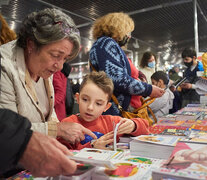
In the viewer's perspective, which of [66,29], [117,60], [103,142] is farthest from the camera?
[117,60]

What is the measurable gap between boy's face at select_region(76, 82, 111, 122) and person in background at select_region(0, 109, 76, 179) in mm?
804

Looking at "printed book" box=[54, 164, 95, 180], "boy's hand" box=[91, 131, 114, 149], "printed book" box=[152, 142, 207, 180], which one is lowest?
"boy's hand" box=[91, 131, 114, 149]

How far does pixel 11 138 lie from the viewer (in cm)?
54

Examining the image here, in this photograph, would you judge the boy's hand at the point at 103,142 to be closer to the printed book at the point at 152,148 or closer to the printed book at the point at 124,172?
the printed book at the point at 152,148

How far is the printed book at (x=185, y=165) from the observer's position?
603 mm

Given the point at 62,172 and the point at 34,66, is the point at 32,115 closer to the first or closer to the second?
the point at 34,66

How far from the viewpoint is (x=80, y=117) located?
1515mm

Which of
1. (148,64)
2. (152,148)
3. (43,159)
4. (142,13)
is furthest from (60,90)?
(142,13)

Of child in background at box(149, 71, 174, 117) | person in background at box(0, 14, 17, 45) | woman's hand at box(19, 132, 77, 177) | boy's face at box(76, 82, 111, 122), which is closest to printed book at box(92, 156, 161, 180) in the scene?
woman's hand at box(19, 132, 77, 177)

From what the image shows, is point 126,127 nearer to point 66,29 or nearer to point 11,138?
point 66,29

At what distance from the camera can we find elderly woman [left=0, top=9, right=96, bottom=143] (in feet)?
3.71

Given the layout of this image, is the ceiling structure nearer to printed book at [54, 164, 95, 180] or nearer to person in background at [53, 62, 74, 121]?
person in background at [53, 62, 74, 121]

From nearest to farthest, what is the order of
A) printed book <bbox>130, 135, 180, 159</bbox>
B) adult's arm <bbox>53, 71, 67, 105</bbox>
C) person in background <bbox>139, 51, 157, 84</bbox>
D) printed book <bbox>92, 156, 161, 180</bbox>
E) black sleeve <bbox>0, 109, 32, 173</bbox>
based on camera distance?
black sleeve <bbox>0, 109, 32, 173</bbox>
printed book <bbox>92, 156, 161, 180</bbox>
printed book <bbox>130, 135, 180, 159</bbox>
adult's arm <bbox>53, 71, 67, 105</bbox>
person in background <bbox>139, 51, 157, 84</bbox>

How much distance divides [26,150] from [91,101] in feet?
2.90
